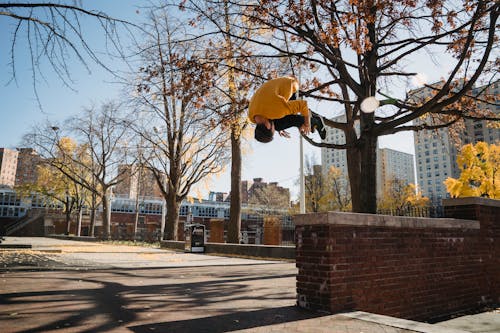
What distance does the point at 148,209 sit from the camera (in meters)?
74.8

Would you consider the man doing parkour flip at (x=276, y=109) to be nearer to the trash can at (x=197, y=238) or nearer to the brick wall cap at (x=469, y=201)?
the brick wall cap at (x=469, y=201)

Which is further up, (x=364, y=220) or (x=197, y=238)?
(x=364, y=220)

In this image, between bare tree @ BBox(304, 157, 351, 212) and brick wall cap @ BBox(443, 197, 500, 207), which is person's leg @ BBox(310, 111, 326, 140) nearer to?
brick wall cap @ BBox(443, 197, 500, 207)

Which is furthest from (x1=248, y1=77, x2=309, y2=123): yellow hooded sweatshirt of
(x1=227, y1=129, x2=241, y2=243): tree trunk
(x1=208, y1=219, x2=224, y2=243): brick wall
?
(x1=208, y1=219, x2=224, y2=243): brick wall

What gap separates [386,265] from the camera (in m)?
5.61

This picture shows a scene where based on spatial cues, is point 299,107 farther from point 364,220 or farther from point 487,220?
point 487,220

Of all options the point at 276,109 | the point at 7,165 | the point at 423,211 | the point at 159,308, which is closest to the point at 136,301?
the point at 159,308

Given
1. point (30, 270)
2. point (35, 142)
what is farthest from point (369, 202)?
point (35, 142)

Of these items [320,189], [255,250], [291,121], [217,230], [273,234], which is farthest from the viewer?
[320,189]

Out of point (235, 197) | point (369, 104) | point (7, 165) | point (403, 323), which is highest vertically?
point (7, 165)

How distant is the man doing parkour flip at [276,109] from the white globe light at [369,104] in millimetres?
A: 2811

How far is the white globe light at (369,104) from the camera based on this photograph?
7.84m

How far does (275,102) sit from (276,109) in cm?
12

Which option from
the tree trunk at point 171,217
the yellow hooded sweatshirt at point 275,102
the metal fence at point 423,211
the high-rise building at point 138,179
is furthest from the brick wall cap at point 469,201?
the high-rise building at point 138,179
